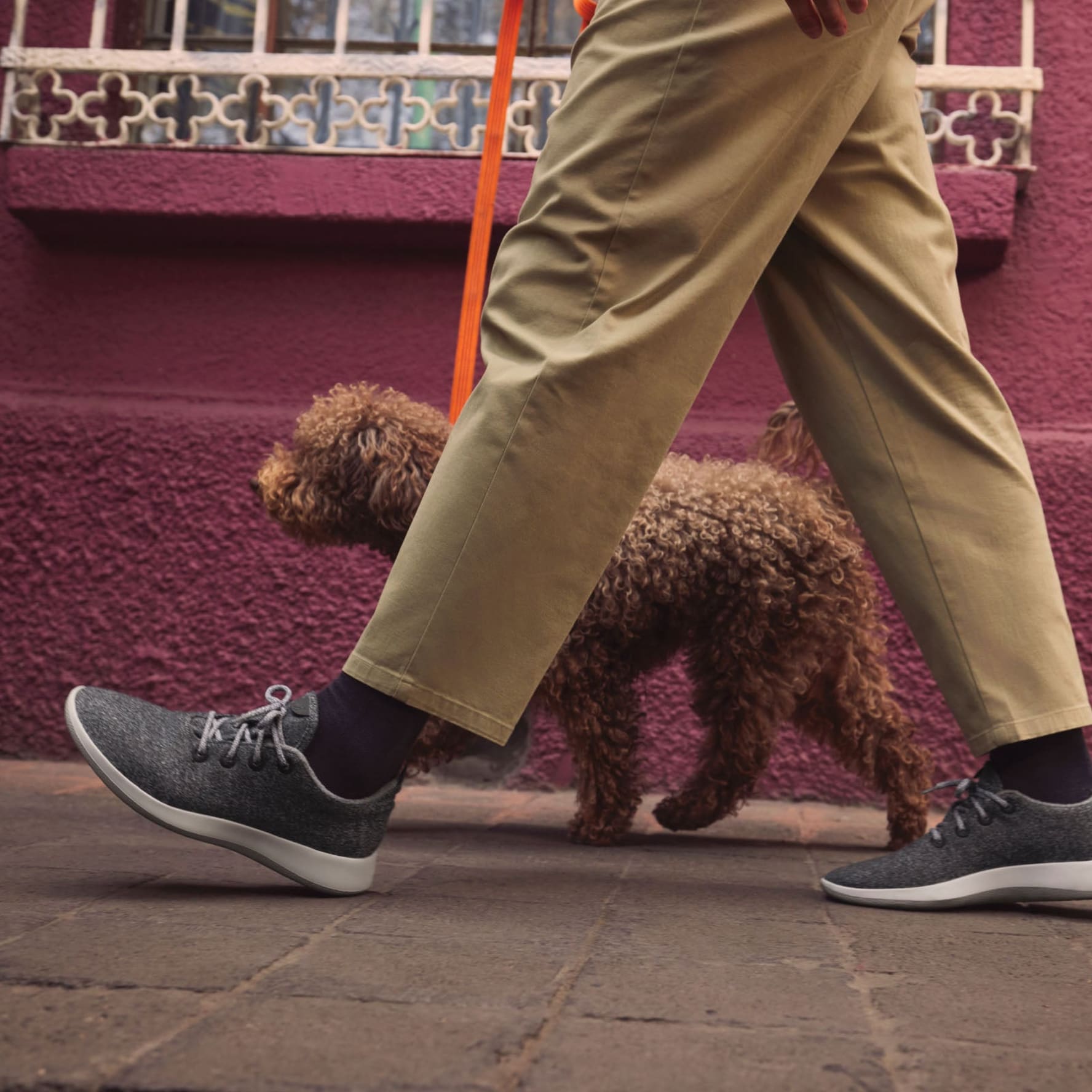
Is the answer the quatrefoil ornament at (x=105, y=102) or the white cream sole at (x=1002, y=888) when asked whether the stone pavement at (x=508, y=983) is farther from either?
the quatrefoil ornament at (x=105, y=102)

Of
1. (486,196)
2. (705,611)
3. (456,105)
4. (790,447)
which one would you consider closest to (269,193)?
(456,105)

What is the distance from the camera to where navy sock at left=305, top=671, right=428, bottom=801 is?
5.50 feet

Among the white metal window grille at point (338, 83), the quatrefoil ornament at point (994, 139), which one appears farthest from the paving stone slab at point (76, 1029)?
the quatrefoil ornament at point (994, 139)

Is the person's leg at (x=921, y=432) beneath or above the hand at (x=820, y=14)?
beneath

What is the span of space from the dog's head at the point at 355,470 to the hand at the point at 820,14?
Answer: 1.48 meters

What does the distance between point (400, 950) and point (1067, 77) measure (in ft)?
11.3


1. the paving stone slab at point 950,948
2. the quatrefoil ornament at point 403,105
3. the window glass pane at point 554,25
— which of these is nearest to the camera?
the paving stone slab at point 950,948

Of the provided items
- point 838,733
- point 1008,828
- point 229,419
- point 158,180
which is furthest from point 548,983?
point 158,180

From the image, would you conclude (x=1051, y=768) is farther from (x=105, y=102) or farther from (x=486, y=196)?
(x=105, y=102)

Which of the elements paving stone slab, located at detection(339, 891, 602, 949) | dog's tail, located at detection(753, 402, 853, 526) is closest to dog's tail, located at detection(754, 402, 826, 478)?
dog's tail, located at detection(753, 402, 853, 526)

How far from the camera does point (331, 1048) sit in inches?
42.1

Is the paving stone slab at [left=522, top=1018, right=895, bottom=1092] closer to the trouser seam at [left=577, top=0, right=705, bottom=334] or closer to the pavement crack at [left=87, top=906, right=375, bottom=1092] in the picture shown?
the pavement crack at [left=87, top=906, right=375, bottom=1092]

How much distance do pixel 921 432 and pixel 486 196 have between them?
35.5 inches

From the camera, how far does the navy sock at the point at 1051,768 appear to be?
6.06ft
